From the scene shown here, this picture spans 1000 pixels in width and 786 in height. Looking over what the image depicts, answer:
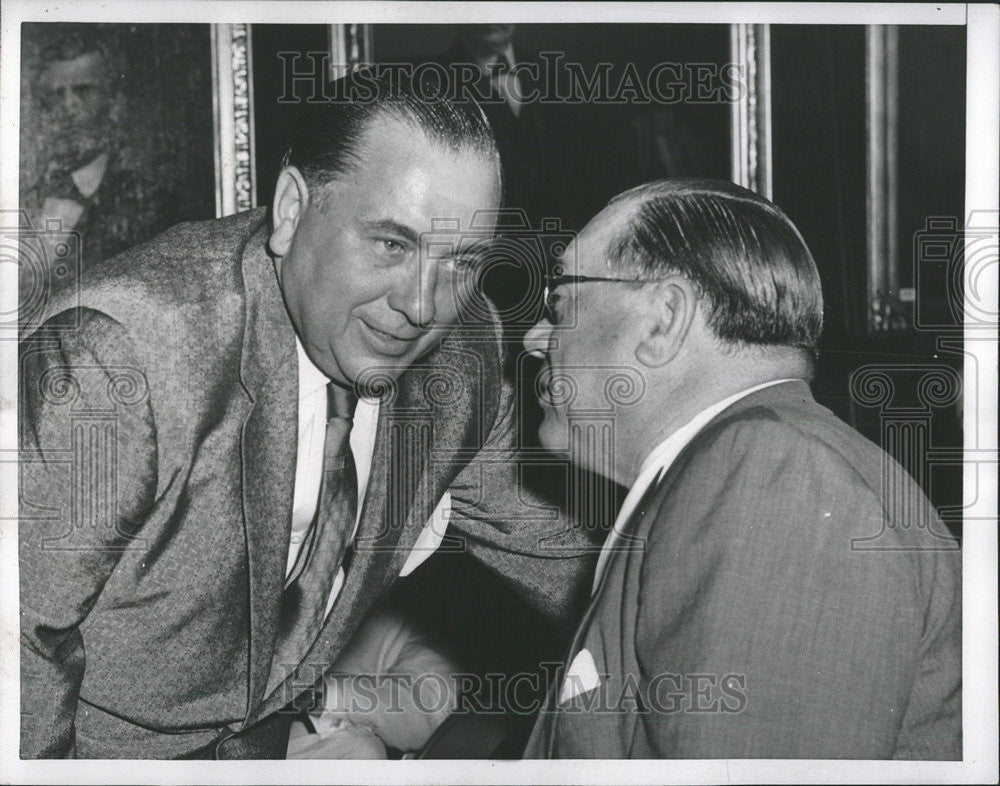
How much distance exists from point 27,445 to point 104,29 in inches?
34.8

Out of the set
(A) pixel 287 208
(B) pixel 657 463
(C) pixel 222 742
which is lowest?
(C) pixel 222 742

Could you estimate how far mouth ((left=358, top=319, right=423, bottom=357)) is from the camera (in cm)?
200

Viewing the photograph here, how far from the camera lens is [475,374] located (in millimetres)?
2037

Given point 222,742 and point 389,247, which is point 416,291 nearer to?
point 389,247

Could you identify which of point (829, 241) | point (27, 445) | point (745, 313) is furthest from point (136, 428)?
point (829, 241)

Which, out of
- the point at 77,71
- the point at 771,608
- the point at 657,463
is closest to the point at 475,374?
the point at 657,463

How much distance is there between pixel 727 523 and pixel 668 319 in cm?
42

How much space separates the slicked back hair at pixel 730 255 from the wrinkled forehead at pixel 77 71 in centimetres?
111

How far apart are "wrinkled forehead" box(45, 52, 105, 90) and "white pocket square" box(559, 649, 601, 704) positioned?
1.55 meters

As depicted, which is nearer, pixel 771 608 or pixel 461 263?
pixel 771 608

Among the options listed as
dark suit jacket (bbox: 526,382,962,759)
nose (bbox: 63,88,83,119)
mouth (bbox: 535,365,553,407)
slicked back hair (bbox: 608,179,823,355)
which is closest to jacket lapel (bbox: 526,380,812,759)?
dark suit jacket (bbox: 526,382,962,759)

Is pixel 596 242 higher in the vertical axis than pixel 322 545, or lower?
higher

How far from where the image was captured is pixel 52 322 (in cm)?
202

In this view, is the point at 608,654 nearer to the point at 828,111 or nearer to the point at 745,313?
the point at 745,313
